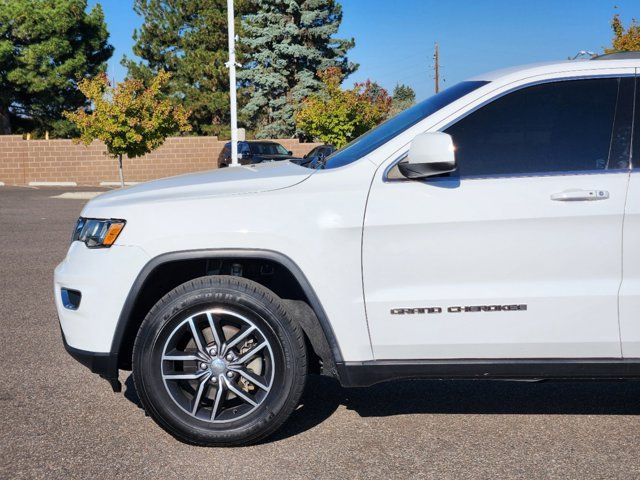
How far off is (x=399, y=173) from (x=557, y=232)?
0.80 m

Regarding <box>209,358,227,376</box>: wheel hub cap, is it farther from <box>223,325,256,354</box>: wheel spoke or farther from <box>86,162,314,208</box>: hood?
<box>86,162,314,208</box>: hood

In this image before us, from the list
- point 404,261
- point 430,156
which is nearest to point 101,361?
point 404,261

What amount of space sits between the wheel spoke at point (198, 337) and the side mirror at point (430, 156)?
129cm

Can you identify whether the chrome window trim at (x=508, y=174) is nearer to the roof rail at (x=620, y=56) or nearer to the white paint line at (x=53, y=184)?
the roof rail at (x=620, y=56)

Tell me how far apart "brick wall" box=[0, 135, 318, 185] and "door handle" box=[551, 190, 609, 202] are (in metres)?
34.2

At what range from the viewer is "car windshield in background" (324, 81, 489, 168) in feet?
13.8

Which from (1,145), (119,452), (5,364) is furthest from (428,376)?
(1,145)

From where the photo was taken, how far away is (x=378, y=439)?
4262 millimetres

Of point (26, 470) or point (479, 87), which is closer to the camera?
point (26, 470)

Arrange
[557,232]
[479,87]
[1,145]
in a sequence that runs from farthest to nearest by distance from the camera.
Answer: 1. [1,145]
2. [479,87]
3. [557,232]

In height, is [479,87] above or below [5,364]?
above

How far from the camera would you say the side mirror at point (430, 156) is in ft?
12.3

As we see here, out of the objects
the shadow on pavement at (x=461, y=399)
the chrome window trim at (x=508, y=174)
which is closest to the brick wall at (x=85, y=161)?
the shadow on pavement at (x=461, y=399)

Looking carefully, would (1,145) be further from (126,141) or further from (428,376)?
(428,376)
